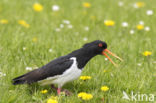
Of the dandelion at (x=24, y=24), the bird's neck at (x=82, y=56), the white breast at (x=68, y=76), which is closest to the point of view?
the white breast at (x=68, y=76)

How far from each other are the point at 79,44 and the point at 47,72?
1839 millimetres

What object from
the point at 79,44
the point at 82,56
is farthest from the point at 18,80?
the point at 79,44

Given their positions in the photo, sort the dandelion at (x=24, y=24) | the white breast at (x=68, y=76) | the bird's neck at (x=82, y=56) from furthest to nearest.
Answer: the dandelion at (x=24, y=24), the bird's neck at (x=82, y=56), the white breast at (x=68, y=76)

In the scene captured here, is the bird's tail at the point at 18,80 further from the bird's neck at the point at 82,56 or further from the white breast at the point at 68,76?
the bird's neck at the point at 82,56

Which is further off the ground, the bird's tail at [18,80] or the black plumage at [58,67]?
the black plumage at [58,67]

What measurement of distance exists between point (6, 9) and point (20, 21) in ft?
3.94

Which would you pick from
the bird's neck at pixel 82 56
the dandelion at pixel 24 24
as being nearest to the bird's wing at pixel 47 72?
the bird's neck at pixel 82 56

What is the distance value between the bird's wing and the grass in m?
0.14

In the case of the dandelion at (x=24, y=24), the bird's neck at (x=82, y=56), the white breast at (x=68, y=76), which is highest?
the dandelion at (x=24, y=24)

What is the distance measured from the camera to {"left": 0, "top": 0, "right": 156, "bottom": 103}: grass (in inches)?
183

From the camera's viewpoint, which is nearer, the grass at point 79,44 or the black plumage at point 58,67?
the black plumage at point 58,67

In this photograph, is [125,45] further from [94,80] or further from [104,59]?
[94,80]

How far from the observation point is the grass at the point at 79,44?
4.65 metres

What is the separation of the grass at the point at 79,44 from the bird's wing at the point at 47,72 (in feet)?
0.47
